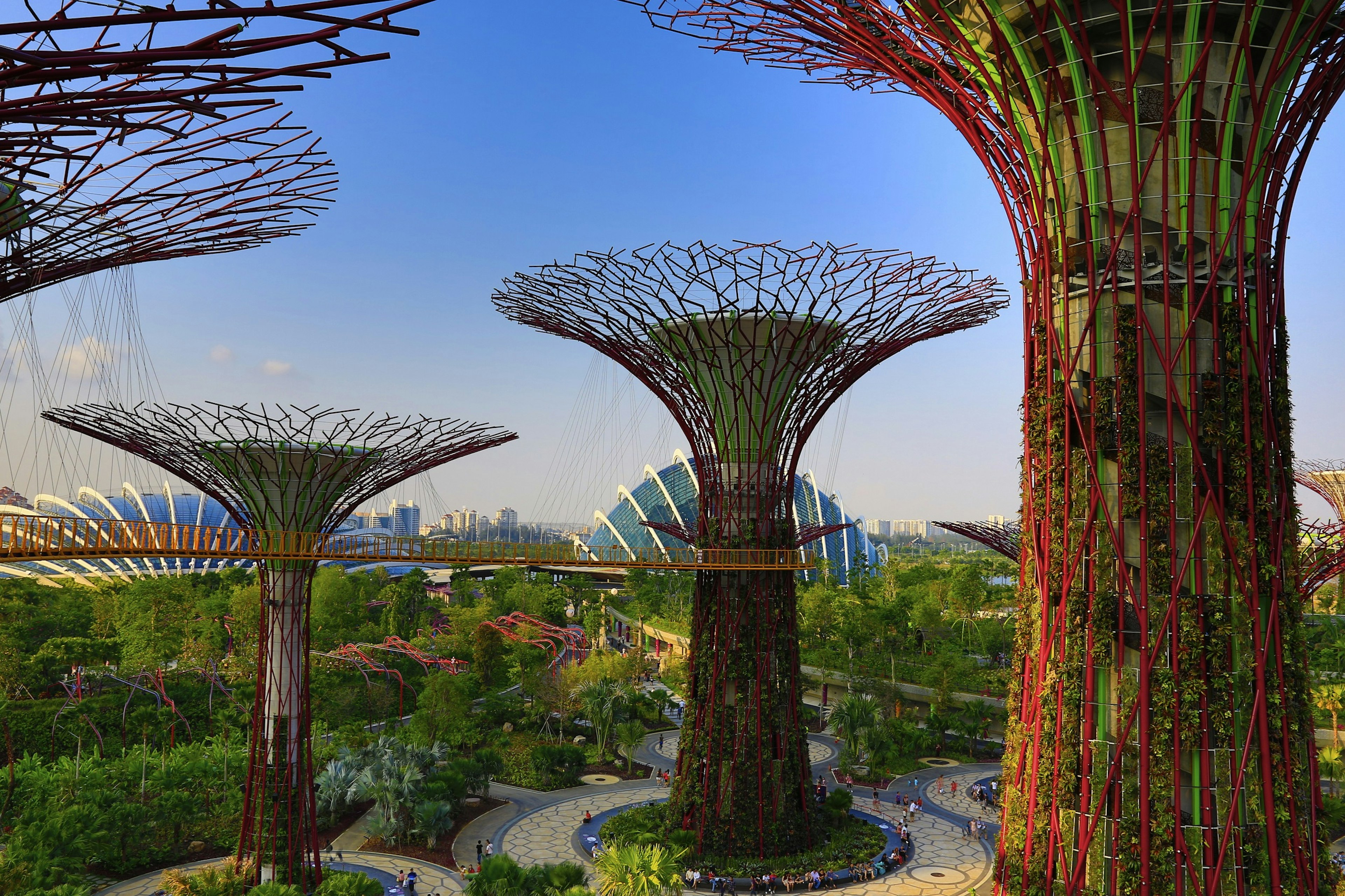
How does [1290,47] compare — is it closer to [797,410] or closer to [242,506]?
[797,410]

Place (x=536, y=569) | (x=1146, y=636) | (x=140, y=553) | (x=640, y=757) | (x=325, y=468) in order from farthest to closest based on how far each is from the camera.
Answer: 1. (x=536, y=569)
2. (x=640, y=757)
3. (x=325, y=468)
4. (x=140, y=553)
5. (x=1146, y=636)

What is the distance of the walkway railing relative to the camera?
51.9ft

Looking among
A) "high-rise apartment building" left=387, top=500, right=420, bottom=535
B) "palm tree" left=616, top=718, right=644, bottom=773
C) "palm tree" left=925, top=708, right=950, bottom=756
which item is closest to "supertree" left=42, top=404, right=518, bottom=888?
"palm tree" left=616, top=718, right=644, bottom=773

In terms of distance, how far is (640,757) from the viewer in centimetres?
3469

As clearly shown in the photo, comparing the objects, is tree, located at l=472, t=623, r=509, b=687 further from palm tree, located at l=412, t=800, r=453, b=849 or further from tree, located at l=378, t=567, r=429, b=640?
palm tree, located at l=412, t=800, r=453, b=849

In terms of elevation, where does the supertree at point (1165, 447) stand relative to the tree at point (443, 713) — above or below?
above

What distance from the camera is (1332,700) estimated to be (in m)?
28.5

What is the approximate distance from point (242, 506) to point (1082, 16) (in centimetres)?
1923

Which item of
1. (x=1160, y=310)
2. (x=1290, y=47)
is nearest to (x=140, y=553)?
(x=1160, y=310)

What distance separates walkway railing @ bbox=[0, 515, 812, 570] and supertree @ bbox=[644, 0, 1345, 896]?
10.3 metres

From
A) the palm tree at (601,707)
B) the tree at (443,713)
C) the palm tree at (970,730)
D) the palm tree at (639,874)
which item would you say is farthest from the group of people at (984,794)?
the tree at (443,713)

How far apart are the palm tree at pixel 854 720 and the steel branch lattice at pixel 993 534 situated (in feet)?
28.8

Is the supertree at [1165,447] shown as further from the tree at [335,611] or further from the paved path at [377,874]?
the tree at [335,611]

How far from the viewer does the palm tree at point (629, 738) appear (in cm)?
3209
